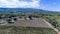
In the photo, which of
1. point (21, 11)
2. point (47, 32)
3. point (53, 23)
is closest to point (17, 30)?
point (47, 32)

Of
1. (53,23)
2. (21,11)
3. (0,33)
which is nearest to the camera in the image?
(0,33)

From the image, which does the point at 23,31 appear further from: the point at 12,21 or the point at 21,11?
the point at 21,11

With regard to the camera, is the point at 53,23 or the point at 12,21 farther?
the point at 53,23

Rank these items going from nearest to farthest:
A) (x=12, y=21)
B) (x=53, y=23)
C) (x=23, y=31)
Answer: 1. (x=23, y=31)
2. (x=12, y=21)
3. (x=53, y=23)

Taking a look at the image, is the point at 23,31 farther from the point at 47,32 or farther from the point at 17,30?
the point at 47,32

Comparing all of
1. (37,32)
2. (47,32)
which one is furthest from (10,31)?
(47,32)

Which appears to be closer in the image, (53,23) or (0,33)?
(0,33)

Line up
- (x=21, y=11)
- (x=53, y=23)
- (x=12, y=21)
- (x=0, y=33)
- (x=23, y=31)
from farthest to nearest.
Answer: (x=21, y=11) < (x=53, y=23) < (x=12, y=21) < (x=23, y=31) < (x=0, y=33)

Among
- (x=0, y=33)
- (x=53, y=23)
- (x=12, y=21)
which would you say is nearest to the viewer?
(x=0, y=33)
